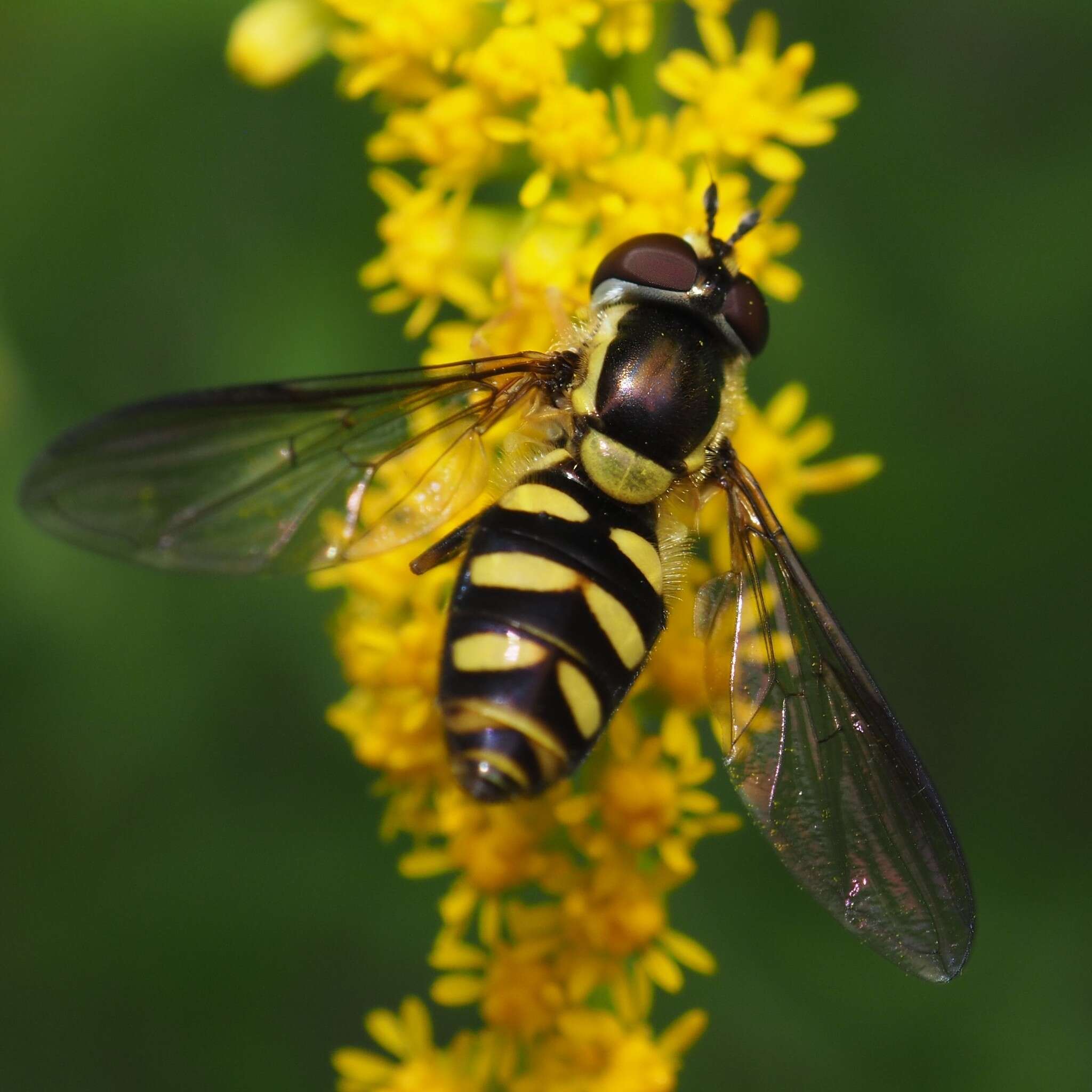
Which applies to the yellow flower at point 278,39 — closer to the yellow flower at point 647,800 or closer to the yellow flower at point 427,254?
the yellow flower at point 427,254

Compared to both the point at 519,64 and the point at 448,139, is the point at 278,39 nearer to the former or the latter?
the point at 448,139

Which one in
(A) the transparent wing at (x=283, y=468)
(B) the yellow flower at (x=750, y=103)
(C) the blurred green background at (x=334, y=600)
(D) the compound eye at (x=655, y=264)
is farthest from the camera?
(C) the blurred green background at (x=334, y=600)

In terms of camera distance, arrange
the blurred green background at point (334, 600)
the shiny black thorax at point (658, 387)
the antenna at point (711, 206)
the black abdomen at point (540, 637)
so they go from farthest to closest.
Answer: the blurred green background at point (334, 600) → the antenna at point (711, 206) → the shiny black thorax at point (658, 387) → the black abdomen at point (540, 637)

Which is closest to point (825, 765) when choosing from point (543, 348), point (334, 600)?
point (543, 348)

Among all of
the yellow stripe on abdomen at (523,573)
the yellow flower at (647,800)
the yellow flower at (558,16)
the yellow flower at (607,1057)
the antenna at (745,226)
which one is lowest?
the yellow flower at (607,1057)

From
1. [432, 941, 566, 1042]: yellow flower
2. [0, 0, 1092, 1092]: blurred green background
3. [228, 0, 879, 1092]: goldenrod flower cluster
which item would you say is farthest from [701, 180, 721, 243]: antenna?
[432, 941, 566, 1042]: yellow flower

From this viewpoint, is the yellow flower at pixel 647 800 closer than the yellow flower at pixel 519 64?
Yes

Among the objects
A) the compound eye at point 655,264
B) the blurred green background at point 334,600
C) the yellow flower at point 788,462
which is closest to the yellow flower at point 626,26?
the compound eye at point 655,264
